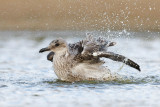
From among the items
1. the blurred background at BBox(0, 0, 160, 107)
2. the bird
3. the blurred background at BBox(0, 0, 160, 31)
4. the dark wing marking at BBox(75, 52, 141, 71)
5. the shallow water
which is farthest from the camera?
the blurred background at BBox(0, 0, 160, 31)

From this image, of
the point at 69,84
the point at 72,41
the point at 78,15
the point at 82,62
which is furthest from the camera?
the point at 78,15

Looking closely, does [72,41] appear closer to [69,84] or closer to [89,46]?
[89,46]

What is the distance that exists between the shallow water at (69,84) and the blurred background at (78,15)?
137 centimetres

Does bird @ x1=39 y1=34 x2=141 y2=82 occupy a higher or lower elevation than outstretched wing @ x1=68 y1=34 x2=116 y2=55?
lower

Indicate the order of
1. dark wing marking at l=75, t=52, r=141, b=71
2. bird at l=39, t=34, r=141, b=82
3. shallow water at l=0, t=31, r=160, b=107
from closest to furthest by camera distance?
1. shallow water at l=0, t=31, r=160, b=107
2. dark wing marking at l=75, t=52, r=141, b=71
3. bird at l=39, t=34, r=141, b=82

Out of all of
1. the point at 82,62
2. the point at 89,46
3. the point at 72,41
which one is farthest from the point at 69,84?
the point at 72,41

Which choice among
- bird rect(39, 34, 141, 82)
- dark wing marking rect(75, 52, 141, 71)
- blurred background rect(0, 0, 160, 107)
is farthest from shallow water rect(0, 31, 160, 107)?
dark wing marking rect(75, 52, 141, 71)

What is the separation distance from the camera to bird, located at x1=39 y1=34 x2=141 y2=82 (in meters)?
10.5

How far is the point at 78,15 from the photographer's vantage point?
1914cm

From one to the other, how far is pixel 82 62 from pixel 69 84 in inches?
20.8

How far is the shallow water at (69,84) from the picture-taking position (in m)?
8.88

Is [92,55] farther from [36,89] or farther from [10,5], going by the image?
[10,5]

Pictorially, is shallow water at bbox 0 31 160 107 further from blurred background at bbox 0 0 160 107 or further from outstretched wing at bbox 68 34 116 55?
outstretched wing at bbox 68 34 116 55

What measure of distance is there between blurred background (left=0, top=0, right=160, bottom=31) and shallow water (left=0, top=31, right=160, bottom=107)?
1.37 m
